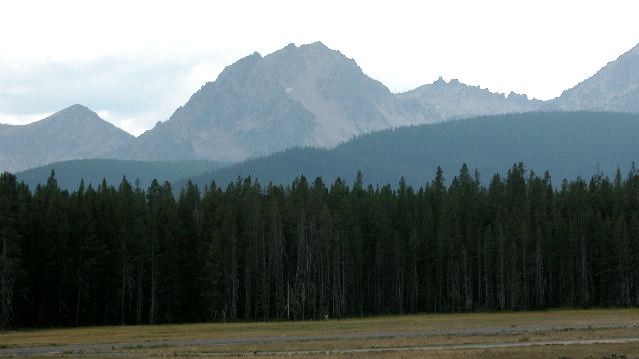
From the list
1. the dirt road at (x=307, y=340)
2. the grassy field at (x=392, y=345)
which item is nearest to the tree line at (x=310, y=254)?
the grassy field at (x=392, y=345)

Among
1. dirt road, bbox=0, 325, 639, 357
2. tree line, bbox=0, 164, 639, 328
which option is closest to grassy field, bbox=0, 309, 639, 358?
dirt road, bbox=0, 325, 639, 357

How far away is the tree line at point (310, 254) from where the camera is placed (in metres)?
108

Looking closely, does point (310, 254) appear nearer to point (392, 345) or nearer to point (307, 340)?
point (307, 340)

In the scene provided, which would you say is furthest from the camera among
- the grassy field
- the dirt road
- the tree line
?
the tree line

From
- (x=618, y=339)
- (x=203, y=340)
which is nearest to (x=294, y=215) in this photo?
(x=203, y=340)

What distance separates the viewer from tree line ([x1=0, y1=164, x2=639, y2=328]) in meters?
108

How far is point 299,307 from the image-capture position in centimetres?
11938

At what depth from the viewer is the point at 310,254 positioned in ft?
401

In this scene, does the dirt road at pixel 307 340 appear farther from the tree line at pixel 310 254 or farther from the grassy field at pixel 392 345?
the tree line at pixel 310 254

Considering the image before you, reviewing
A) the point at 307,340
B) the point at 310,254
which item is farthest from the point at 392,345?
the point at 310,254

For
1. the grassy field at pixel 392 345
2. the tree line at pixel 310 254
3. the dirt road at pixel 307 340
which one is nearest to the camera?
the grassy field at pixel 392 345

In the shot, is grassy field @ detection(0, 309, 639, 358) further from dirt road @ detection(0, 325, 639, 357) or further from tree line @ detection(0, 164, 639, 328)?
tree line @ detection(0, 164, 639, 328)

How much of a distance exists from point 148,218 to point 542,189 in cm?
6116

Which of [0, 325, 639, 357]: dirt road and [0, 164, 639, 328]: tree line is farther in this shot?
[0, 164, 639, 328]: tree line
